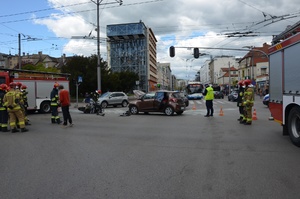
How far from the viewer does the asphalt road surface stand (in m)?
4.58

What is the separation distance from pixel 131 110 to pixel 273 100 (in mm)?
11119

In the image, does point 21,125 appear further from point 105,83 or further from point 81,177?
point 105,83

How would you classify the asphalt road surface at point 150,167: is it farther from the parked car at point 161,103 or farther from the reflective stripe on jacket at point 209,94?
the parked car at point 161,103

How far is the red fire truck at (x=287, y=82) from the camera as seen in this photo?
25.5 ft

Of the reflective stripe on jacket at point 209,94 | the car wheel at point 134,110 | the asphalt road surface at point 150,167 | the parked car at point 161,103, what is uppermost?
the reflective stripe on jacket at point 209,94

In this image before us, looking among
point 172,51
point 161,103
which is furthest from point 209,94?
point 172,51

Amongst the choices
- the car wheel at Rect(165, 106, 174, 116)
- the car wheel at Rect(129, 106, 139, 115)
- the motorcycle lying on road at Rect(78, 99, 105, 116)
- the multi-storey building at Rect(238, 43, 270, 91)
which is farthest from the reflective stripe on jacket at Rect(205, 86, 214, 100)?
the multi-storey building at Rect(238, 43, 270, 91)

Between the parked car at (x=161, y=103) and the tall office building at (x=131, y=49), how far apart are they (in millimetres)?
75579

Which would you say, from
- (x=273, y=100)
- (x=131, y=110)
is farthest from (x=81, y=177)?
(x=131, y=110)

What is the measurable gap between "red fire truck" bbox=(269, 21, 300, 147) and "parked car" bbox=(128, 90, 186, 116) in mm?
8568

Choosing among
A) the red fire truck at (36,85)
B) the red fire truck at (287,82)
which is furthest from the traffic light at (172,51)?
the red fire truck at (287,82)

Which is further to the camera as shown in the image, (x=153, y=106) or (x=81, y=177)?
(x=153, y=106)

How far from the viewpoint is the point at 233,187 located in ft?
15.4

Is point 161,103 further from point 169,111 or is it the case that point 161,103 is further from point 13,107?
point 13,107
